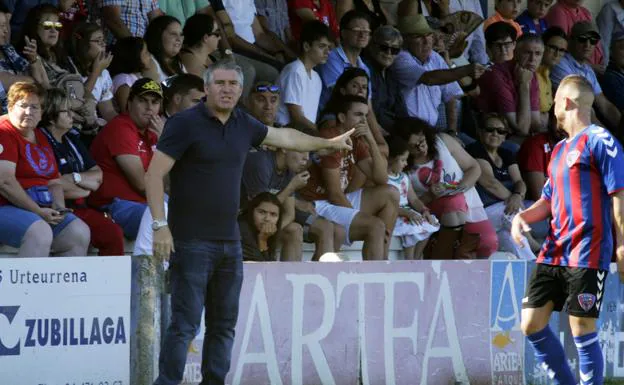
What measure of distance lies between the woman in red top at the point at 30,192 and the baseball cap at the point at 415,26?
5.19 m

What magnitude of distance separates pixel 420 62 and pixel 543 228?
6.98 ft

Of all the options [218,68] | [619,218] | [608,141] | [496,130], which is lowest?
[619,218]

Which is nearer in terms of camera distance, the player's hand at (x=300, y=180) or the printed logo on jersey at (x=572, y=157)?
the printed logo on jersey at (x=572, y=157)

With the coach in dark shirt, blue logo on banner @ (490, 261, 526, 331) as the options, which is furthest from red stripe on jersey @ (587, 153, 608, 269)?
the coach in dark shirt

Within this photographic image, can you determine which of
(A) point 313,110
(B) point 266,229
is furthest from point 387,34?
(B) point 266,229

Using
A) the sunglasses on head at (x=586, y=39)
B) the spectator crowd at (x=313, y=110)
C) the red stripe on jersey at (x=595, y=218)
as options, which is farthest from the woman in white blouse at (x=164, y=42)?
the sunglasses on head at (x=586, y=39)

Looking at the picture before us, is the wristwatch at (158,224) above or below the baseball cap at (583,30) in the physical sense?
below

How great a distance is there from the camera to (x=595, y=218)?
8.12m

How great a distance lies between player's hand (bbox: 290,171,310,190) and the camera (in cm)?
1117

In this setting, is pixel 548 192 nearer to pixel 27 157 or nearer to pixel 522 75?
pixel 27 157

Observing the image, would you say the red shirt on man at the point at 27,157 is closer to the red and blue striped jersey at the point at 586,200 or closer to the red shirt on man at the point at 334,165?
the red shirt on man at the point at 334,165

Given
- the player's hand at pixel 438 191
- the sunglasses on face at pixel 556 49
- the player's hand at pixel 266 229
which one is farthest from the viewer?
the sunglasses on face at pixel 556 49

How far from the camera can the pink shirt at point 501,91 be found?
47.0ft

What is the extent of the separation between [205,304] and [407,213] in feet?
14.3
